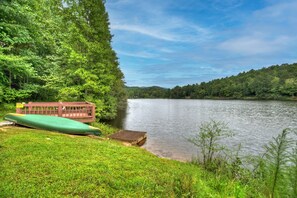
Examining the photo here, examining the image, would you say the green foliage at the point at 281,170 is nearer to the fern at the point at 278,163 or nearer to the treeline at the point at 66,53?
the fern at the point at 278,163

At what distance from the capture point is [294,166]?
2.05 m

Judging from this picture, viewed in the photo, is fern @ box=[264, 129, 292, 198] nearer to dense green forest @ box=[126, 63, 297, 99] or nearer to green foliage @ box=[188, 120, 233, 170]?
green foliage @ box=[188, 120, 233, 170]

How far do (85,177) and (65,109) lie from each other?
9.65 metres

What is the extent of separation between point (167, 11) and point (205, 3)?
19.7ft

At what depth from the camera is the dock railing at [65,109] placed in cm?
1171

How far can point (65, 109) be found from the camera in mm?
12898

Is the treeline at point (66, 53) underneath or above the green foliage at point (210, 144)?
above

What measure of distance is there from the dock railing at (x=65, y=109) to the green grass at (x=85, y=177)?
6.02m

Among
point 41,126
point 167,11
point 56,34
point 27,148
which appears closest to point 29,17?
point 56,34

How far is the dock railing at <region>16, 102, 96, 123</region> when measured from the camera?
1171 cm

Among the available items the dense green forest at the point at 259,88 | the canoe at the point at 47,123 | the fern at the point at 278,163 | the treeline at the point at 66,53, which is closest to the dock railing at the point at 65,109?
the treeline at the point at 66,53

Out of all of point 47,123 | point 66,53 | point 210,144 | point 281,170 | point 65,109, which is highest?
point 66,53

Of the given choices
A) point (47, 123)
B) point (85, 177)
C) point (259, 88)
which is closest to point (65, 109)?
point (47, 123)

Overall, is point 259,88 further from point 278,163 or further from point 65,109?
point 278,163
